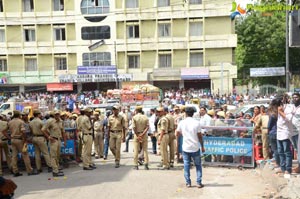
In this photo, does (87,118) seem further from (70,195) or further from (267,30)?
(267,30)

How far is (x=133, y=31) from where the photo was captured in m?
45.2

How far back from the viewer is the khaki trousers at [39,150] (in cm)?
1097

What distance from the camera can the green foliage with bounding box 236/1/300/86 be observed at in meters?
44.0

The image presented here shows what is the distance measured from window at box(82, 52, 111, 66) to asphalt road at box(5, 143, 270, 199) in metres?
34.5

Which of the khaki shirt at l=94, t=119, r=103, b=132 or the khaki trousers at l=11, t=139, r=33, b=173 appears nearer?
the khaki trousers at l=11, t=139, r=33, b=173

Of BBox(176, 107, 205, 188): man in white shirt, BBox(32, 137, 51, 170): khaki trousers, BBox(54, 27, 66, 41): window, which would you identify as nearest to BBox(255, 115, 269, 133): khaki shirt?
BBox(176, 107, 205, 188): man in white shirt

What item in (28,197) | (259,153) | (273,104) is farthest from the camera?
(259,153)

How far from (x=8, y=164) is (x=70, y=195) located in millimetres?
3657

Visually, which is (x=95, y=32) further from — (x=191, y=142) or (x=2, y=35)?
(x=191, y=142)

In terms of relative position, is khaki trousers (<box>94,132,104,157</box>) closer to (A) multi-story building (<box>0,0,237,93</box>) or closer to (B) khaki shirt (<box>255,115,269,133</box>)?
(B) khaki shirt (<box>255,115,269,133</box>)

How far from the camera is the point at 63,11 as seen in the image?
4612cm

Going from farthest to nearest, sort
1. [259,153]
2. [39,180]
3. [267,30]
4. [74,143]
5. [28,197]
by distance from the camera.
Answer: [267,30]
[74,143]
[259,153]
[39,180]
[28,197]

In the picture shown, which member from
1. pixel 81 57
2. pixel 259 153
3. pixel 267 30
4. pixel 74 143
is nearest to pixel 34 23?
pixel 81 57

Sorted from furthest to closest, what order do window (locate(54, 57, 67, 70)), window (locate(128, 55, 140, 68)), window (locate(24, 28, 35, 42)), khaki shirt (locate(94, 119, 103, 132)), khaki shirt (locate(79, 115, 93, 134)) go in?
window (locate(24, 28, 35, 42)) → window (locate(54, 57, 67, 70)) → window (locate(128, 55, 140, 68)) → khaki shirt (locate(94, 119, 103, 132)) → khaki shirt (locate(79, 115, 93, 134))
